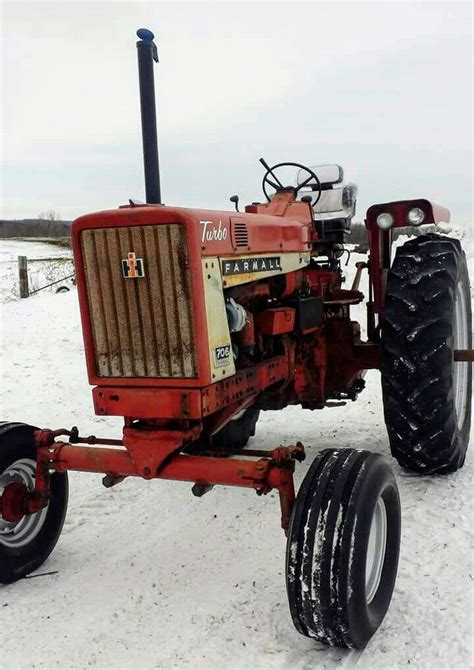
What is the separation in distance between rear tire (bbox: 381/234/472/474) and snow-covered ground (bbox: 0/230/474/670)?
303 millimetres

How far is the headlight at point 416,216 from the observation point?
4.64 meters

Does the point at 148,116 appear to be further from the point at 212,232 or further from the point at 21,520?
the point at 21,520

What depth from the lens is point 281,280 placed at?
391 centimetres

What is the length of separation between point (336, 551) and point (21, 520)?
1.86 m

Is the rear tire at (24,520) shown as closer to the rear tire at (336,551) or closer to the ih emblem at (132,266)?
the ih emblem at (132,266)

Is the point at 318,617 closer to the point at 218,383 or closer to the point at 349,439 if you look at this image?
the point at 218,383

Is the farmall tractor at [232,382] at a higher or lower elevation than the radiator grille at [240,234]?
lower

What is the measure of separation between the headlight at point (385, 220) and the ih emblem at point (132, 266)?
2391mm

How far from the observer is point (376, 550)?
116 inches

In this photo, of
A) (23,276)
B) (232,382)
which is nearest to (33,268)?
(23,276)

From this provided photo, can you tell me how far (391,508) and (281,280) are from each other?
4.92 feet

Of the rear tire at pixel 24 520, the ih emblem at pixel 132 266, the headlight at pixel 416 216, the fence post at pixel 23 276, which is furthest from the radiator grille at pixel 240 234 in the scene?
the fence post at pixel 23 276

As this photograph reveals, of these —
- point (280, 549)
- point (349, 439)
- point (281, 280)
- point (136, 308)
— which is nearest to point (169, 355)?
point (136, 308)

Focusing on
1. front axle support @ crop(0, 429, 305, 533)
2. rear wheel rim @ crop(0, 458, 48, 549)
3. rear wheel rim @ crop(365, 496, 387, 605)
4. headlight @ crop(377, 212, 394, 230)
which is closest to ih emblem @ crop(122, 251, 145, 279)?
front axle support @ crop(0, 429, 305, 533)
